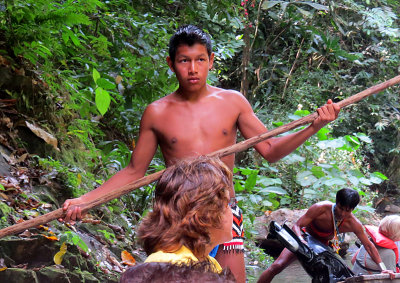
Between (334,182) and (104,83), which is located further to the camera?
(334,182)

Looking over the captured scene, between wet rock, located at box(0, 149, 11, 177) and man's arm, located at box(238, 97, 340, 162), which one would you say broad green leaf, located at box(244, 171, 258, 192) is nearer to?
wet rock, located at box(0, 149, 11, 177)

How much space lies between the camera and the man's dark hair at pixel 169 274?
1.52 meters

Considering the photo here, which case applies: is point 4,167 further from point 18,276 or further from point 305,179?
point 305,179

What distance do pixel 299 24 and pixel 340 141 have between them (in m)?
3.00

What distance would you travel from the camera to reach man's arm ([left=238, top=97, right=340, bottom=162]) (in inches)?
106

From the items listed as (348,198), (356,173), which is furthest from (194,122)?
(356,173)

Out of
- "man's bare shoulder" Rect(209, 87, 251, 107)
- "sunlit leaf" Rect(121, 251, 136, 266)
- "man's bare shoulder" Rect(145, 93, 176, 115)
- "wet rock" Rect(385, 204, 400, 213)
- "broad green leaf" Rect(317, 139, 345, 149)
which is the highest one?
"man's bare shoulder" Rect(209, 87, 251, 107)

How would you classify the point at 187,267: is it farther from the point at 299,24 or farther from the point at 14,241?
the point at 299,24

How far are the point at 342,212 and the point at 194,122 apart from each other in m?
3.33

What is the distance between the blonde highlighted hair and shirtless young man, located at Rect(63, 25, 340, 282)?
3.60 meters

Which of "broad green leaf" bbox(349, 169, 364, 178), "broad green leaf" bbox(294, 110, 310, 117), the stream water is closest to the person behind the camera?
the stream water

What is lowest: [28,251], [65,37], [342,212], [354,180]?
[354,180]

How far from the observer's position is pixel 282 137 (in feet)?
9.29

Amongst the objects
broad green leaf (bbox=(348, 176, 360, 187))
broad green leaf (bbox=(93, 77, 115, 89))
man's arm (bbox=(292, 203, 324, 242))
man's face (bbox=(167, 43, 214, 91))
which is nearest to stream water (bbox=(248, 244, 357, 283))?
man's arm (bbox=(292, 203, 324, 242))
